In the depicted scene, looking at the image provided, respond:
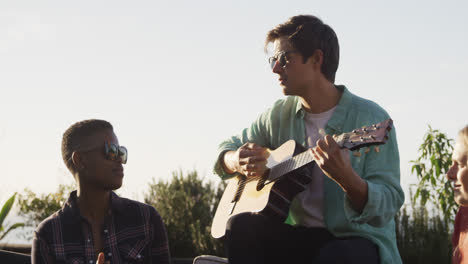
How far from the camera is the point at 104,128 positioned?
3.72 m

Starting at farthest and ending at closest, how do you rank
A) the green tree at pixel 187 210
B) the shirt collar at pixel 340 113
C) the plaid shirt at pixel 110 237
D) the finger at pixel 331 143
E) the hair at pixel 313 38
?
the green tree at pixel 187 210, the hair at pixel 313 38, the plaid shirt at pixel 110 237, the shirt collar at pixel 340 113, the finger at pixel 331 143

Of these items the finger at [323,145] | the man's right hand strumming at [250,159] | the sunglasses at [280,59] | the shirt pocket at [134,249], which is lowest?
the shirt pocket at [134,249]

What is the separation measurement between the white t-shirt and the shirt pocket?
0.90 metres

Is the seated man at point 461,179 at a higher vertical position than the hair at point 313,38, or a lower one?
lower

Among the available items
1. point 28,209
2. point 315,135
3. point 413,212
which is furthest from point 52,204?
point 315,135

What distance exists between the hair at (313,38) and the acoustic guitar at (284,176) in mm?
512

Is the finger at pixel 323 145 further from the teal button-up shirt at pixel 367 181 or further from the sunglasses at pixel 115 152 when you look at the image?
the sunglasses at pixel 115 152

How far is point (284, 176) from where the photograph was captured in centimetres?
345

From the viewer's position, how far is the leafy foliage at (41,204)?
8.30 meters

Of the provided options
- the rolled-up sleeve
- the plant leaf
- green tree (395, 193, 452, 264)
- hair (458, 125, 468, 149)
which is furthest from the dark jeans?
the plant leaf

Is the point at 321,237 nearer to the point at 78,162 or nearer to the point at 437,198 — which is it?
the point at 78,162

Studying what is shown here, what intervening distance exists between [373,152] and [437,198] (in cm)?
433

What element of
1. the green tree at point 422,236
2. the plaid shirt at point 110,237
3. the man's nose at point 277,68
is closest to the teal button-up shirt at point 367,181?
the man's nose at point 277,68

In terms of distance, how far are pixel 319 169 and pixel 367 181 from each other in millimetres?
505
